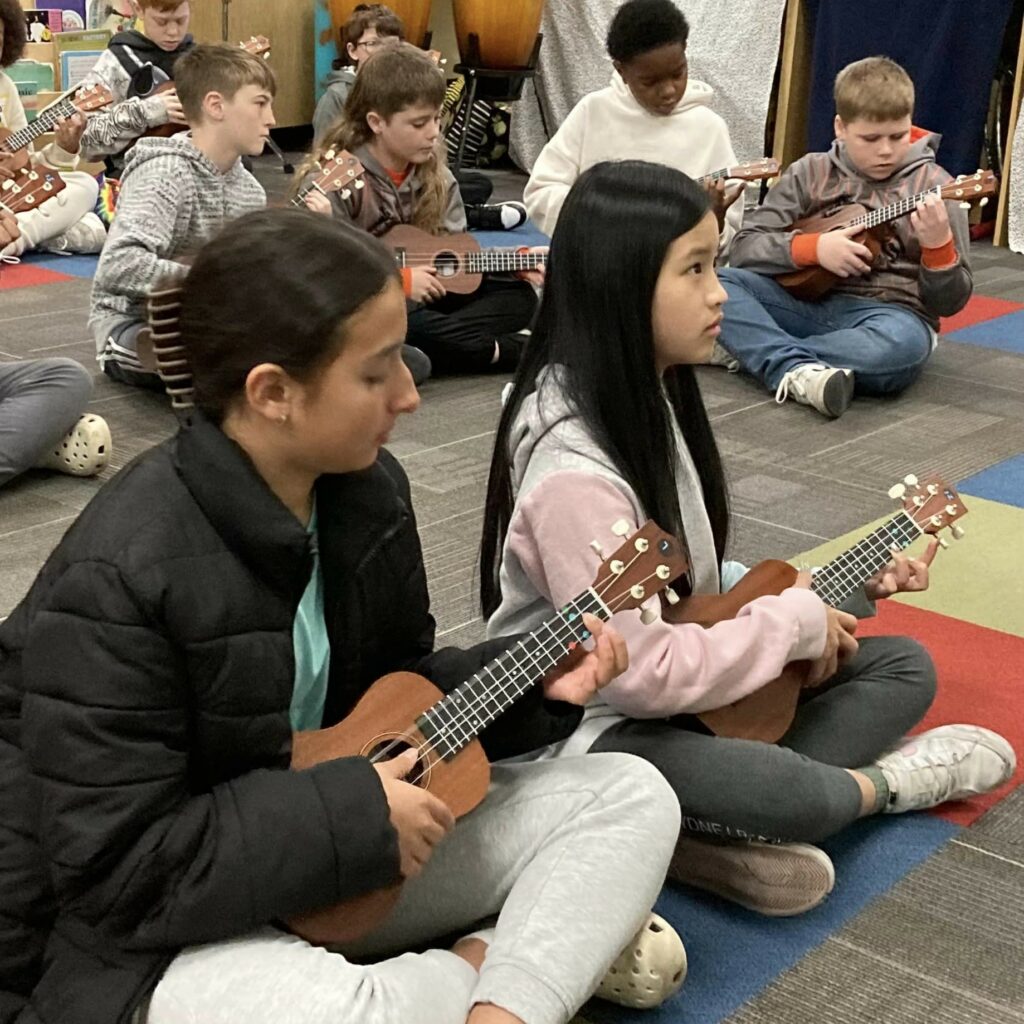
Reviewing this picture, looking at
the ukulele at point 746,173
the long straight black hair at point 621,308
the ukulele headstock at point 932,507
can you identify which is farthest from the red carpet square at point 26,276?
the ukulele headstock at point 932,507

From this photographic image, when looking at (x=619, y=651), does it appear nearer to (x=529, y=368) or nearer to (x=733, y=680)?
(x=733, y=680)

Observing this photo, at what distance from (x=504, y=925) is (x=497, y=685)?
23 centimetres

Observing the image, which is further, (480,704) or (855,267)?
(855,267)

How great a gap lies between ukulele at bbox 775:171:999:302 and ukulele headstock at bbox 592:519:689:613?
2.41 metres

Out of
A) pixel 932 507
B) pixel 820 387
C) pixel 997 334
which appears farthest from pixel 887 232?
Answer: pixel 932 507

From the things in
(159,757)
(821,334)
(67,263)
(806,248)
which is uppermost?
(159,757)

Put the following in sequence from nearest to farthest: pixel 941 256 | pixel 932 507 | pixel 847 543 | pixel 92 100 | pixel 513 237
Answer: pixel 932 507 → pixel 847 543 → pixel 941 256 → pixel 92 100 → pixel 513 237

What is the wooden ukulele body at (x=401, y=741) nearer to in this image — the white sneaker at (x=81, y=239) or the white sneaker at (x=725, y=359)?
the white sneaker at (x=725, y=359)

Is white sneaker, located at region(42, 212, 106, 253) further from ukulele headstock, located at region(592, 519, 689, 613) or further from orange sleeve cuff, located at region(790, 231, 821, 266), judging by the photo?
ukulele headstock, located at region(592, 519, 689, 613)

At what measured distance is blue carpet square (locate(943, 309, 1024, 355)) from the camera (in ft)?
14.2

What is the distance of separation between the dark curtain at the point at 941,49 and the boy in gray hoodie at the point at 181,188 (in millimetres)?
3253

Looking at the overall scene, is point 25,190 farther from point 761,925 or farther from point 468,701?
point 761,925

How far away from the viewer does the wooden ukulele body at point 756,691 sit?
170cm

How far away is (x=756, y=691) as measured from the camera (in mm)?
1724
